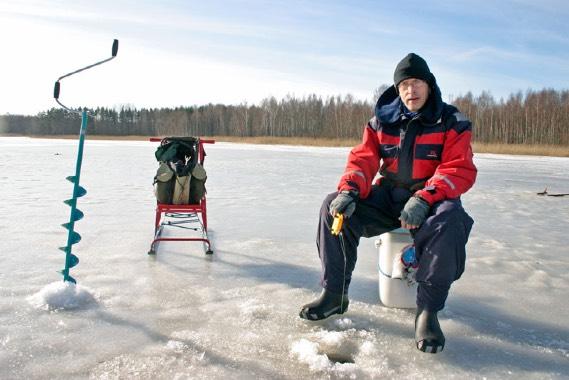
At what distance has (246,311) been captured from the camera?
2514 mm

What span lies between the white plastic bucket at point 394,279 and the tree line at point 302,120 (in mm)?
30596

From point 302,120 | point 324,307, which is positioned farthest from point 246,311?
point 302,120

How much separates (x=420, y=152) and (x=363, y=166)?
1.07ft

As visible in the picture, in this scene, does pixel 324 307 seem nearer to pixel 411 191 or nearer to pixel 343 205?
pixel 343 205

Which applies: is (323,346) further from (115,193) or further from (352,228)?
(115,193)

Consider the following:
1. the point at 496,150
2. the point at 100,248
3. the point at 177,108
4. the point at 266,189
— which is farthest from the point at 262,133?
the point at 100,248

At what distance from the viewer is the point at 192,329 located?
2266 millimetres

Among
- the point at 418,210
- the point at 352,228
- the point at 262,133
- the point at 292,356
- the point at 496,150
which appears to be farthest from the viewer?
the point at 262,133

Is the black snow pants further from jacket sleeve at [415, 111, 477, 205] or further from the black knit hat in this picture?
the black knit hat

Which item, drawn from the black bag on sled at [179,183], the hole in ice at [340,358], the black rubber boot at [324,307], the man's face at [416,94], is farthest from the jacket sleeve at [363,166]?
the black bag on sled at [179,183]

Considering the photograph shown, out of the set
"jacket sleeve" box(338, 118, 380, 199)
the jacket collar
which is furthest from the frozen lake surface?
the jacket collar

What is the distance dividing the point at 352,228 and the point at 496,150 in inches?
1203

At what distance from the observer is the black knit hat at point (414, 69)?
97.6 inches

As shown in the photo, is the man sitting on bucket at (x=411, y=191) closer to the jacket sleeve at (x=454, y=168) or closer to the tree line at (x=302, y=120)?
the jacket sleeve at (x=454, y=168)
